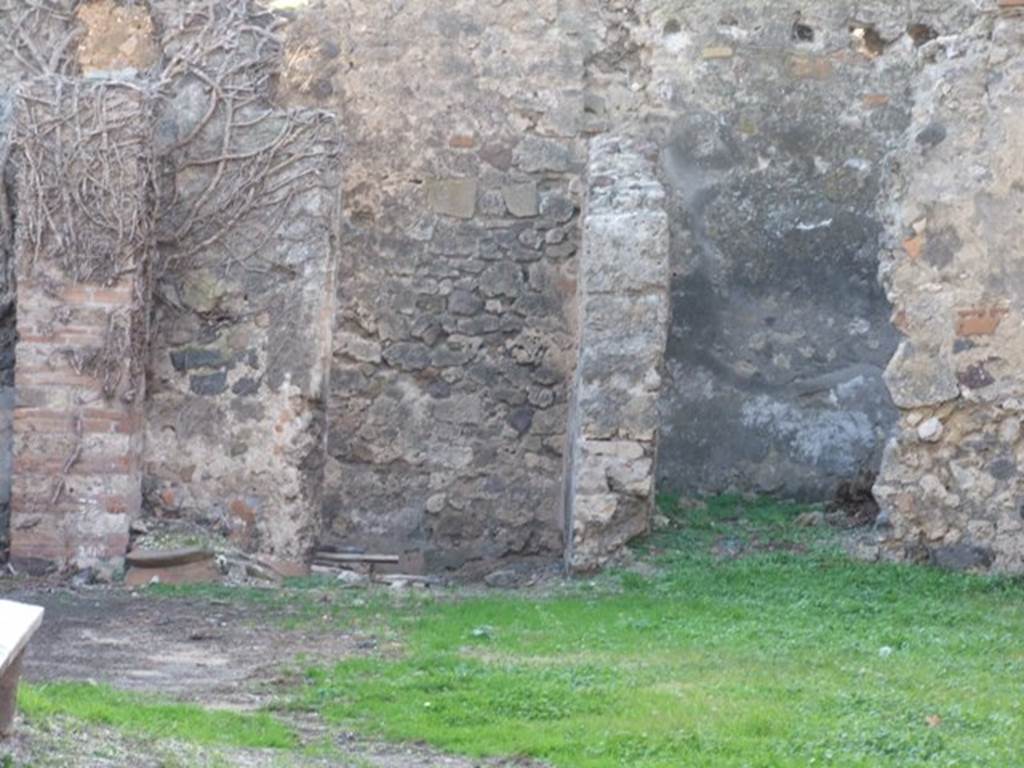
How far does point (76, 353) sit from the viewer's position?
1184 centimetres

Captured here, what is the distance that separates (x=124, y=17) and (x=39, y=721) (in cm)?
801

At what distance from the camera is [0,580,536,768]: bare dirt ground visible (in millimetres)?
6746

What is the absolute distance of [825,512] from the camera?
12938mm

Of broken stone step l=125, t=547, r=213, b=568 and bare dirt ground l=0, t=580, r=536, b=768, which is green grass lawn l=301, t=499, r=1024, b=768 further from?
broken stone step l=125, t=547, r=213, b=568

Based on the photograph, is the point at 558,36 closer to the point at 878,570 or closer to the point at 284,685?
the point at 878,570

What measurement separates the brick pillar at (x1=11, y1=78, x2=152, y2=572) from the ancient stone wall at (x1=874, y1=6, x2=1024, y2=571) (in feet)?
12.4

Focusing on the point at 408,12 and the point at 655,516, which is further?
the point at 408,12

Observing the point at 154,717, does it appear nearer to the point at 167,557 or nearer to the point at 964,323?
the point at 167,557

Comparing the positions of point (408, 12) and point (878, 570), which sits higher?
point (408, 12)

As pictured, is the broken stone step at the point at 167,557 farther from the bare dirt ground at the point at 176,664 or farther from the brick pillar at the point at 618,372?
the brick pillar at the point at 618,372

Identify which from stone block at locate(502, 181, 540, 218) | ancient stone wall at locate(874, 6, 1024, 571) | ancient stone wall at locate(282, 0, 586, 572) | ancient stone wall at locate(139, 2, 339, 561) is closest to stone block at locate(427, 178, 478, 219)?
ancient stone wall at locate(282, 0, 586, 572)

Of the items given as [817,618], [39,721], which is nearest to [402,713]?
[39,721]

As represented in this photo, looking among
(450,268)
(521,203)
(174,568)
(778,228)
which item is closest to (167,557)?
(174,568)

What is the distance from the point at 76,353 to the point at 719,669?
4.50 m
